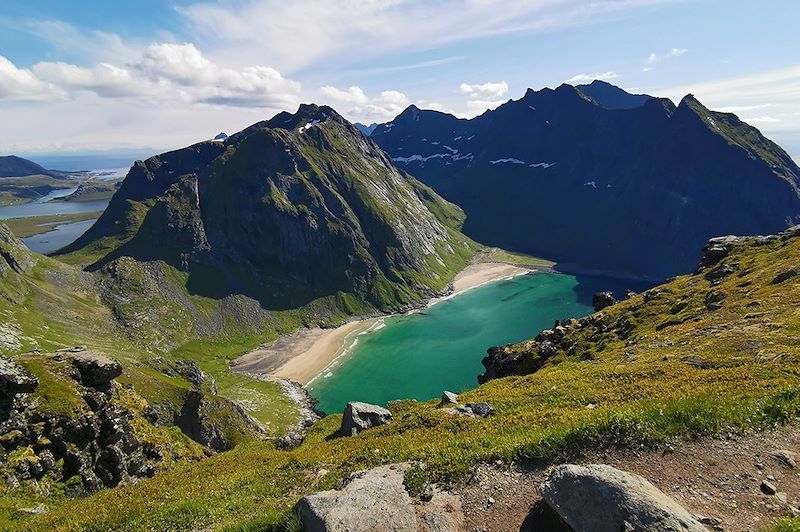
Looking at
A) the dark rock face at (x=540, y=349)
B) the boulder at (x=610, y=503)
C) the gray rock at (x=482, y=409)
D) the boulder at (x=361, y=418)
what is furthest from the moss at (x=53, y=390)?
the dark rock face at (x=540, y=349)

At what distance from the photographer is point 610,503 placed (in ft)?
33.0

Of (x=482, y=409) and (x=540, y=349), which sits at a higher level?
(x=482, y=409)

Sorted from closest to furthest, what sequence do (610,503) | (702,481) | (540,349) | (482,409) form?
(610,503) → (702,481) → (482,409) → (540,349)

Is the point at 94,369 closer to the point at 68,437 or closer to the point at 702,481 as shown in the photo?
the point at 68,437

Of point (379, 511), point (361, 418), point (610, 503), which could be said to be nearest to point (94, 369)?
point (361, 418)

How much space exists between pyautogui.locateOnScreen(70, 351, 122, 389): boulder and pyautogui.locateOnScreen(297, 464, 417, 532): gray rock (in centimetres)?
3711

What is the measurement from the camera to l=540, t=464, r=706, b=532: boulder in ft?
30.9

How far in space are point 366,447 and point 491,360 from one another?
48.0 m

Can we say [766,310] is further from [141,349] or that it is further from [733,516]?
[141,349]

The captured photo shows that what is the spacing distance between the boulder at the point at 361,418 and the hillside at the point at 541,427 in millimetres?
1578

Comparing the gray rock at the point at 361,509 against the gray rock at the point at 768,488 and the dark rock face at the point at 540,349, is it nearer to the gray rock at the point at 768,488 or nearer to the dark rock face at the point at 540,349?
the gray rock at the point at 768,488

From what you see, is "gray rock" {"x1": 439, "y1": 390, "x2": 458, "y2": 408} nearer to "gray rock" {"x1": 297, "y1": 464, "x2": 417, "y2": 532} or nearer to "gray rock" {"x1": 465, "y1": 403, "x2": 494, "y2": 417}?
"gray rock" {"x1": 465, "y1": 403, "x2": 494, "y2": 417}

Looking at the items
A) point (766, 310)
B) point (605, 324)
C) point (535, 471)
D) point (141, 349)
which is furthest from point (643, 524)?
point (141, 349)

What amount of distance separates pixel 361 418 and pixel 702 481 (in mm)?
21531
